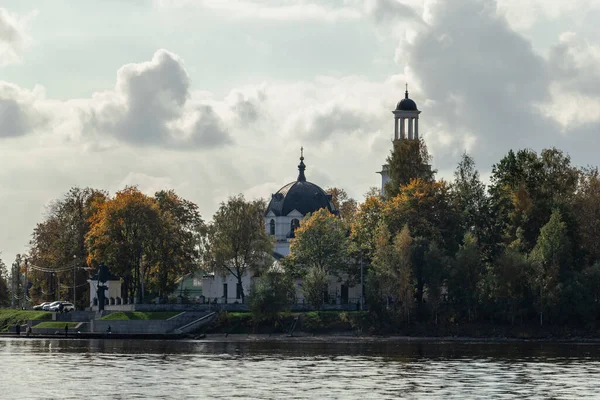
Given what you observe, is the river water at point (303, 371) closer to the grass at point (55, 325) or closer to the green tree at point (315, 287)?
the green tree at point (315, 287)

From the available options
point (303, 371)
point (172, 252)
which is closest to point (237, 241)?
point (172, 252)

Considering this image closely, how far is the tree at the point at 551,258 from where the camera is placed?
113812 mm

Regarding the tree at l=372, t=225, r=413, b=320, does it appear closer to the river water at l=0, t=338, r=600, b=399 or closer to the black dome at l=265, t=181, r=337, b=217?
the river water at l=0, t=338, r=600, b=399

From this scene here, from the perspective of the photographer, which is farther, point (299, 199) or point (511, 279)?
point (299, 199)

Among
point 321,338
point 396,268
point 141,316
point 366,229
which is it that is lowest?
point 321,338

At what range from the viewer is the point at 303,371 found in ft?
248

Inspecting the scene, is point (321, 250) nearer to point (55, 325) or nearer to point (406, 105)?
point (406, 105)

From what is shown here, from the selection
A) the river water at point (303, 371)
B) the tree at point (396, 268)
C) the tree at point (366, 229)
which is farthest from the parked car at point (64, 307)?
the tree at point (396, 268)

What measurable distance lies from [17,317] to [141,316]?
2488cm

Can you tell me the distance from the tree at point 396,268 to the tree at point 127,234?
82.7ft

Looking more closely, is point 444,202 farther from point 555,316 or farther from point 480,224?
point 555,316

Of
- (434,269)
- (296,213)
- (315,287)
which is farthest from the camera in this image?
(296,213)

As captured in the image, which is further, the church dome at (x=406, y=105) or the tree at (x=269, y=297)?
the church dome at (x=406, y=105)

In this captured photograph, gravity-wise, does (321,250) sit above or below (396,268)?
above
